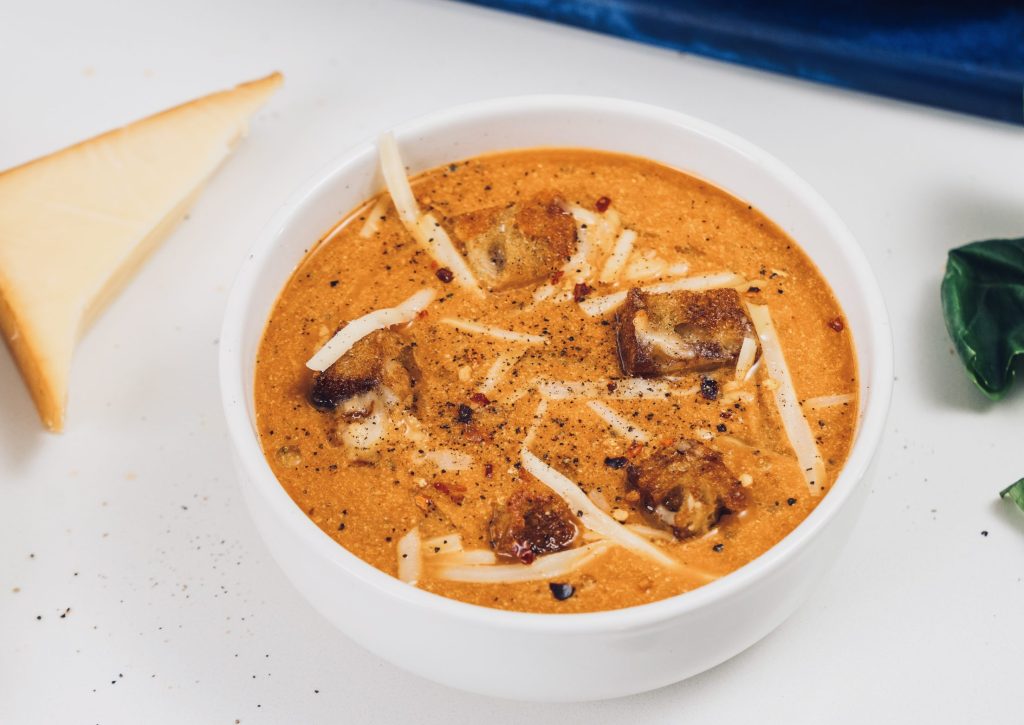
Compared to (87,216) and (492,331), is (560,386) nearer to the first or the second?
(492,331)

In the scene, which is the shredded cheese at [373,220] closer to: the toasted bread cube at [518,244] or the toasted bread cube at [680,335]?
the toasted bread cube at [518,244]

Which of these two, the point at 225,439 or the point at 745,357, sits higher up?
the point at 745,357

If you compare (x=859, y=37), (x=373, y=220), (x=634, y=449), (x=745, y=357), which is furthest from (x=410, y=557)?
(x=859, y=37)

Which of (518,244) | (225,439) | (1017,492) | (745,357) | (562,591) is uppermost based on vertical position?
(518,244)

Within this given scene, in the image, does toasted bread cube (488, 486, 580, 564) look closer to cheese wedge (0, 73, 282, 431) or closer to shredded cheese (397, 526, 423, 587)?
shredded cheese (397, 526, 423, 587)

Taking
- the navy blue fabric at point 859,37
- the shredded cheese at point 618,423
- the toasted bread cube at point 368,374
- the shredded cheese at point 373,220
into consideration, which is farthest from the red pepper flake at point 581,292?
the navy blue fabric at point 859,37

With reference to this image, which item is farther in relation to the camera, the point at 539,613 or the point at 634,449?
the point at 634,449
